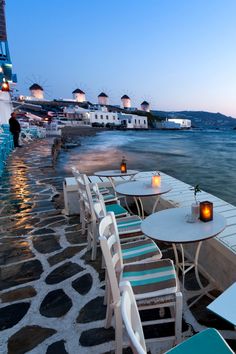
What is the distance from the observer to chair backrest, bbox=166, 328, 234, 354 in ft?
4.07

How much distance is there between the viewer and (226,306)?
1.29 meters

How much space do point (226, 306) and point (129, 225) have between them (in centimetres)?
191

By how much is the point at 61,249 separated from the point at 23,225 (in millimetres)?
1266

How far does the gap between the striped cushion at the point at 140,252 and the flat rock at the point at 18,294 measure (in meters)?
1.15

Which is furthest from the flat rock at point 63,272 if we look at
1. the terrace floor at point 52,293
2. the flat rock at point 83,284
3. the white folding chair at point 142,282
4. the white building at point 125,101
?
the white building at point 125,101

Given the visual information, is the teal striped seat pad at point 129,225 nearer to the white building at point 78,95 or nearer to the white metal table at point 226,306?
the white metal table at point 226,306

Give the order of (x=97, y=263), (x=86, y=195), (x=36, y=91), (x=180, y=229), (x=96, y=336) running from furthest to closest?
(x=36, y=91), (x=86, y=195), (x=97, y=263), (x=180, y=229), (x=96, y=336)

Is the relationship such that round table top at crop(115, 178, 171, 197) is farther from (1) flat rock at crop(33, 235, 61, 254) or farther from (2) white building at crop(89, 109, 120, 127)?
(2) white building at crop(89, 109, 120, 127)

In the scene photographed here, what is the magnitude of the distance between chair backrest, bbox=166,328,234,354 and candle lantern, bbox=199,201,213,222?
1270 mm

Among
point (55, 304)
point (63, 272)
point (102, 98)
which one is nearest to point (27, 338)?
point (55, 304)

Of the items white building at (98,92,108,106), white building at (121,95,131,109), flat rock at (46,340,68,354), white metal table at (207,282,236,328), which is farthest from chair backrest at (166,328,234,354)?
white building at (98,92,108,106)

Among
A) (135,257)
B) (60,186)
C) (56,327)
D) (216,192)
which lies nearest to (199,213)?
(135,257)

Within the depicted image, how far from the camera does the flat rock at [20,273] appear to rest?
9.89ft

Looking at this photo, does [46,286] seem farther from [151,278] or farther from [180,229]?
[180,229]
